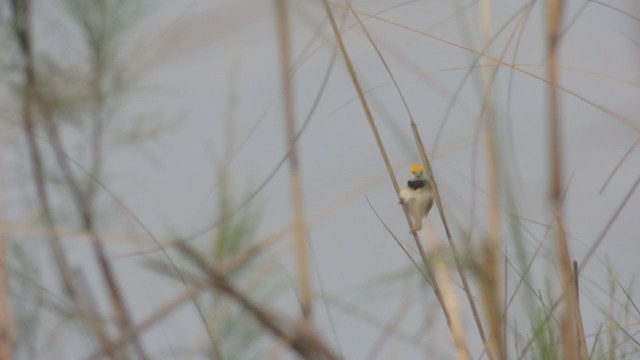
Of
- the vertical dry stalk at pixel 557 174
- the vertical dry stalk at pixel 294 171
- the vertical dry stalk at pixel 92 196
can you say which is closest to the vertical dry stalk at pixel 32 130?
the vertical dry stalk at pixel 92 196

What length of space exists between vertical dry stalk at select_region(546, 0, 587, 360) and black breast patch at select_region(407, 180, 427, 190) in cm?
8

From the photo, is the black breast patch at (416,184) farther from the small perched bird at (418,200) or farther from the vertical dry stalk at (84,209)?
the vertical dry stalk at (84,209)

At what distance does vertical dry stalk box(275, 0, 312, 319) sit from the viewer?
359 mm

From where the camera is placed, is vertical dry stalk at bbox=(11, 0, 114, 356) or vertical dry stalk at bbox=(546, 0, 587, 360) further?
vertical dry stalk at bbox=(11, 0, 114, 356)

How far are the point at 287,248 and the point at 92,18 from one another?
2.62ft

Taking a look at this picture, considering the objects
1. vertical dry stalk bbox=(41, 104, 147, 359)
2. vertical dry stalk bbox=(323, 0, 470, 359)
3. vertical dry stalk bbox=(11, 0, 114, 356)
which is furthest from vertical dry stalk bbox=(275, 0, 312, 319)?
vertical dry stalk bbox=(41, 104, 147, 359)

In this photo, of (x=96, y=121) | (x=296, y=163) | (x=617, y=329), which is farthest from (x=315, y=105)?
(x=96, y=121)

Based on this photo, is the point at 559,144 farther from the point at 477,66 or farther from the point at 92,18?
the point at 92,18

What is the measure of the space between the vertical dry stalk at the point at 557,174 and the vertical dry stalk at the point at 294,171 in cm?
9

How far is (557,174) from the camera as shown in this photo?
278 mm

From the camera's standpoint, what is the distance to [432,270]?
370 millimetres

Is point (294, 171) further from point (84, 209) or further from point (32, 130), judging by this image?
point (84, 209)

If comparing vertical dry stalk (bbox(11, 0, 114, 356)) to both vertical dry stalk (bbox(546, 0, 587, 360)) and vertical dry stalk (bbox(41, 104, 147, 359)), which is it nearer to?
vertical dry stalk (bbox(41, 104, 147, 359))

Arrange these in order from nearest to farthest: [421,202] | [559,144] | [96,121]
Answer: [559,144] < [421,202] < [96,121]
